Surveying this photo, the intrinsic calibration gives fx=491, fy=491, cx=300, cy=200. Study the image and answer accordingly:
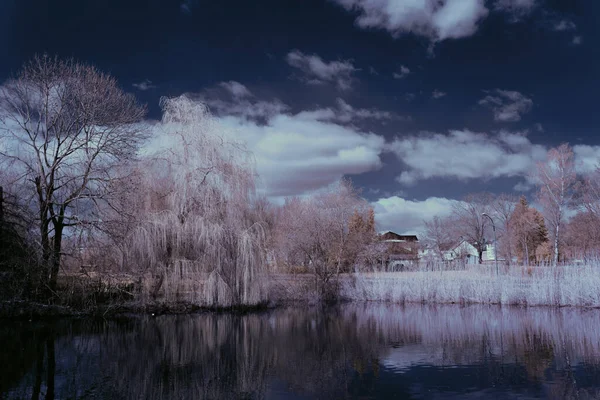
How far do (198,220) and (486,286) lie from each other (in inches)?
637

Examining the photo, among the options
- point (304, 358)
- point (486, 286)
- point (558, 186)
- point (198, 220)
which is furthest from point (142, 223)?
point (558, 186)

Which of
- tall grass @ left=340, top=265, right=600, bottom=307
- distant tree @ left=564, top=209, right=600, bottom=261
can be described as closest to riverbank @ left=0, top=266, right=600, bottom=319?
tall grass @ left=340, top=265, right=600, bottom=307

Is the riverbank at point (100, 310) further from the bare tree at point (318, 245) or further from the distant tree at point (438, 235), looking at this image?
the distant tree at point (438, 235)

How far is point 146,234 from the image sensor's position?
22375 millimetres

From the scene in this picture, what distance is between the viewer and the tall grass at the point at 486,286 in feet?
81.4

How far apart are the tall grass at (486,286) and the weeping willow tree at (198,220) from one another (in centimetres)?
870

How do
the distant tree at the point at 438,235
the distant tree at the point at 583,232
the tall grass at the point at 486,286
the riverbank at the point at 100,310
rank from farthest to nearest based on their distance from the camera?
the distant tree at the point at 438,235 < the distant tree at the point at 583,232 < the tall grass at the point at 486,286 < the riverbank at the point at 100,310

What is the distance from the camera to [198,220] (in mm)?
23297

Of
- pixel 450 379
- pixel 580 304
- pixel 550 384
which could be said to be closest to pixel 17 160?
pixel 450 379

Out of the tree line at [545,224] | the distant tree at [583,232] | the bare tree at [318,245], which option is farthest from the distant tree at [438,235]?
the bare tree at [318,245]

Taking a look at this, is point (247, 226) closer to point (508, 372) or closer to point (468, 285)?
point (468, 285)

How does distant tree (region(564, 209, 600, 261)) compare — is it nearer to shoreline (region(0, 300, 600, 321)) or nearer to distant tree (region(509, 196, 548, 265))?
distant tree (region(509, 196, 548, 265))

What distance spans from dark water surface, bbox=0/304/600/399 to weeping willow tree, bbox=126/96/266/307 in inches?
73.1

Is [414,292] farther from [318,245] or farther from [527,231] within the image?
[527,231]
